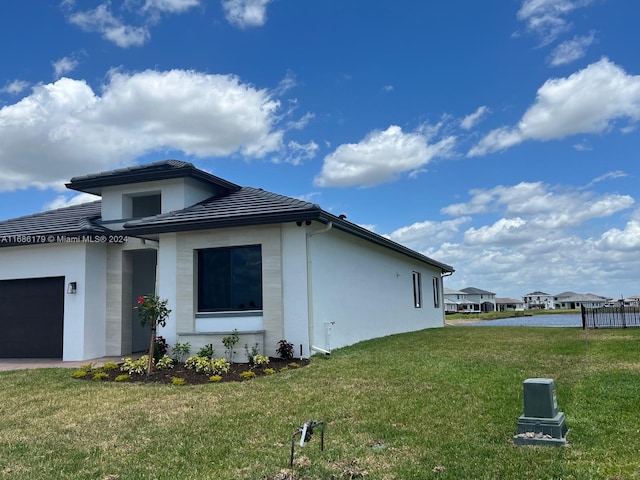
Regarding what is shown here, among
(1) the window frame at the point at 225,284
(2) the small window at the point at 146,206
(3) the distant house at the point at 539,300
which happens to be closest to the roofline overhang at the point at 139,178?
(2) the small window at the point at 146,206

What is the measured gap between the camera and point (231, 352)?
1194 centimetres

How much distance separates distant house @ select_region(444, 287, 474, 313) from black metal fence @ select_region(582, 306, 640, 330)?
58.5 m

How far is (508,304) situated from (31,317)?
296 ft

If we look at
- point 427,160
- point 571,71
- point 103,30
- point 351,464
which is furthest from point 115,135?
point 351,464

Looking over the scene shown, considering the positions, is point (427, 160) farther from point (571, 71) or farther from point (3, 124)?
point (3, 124)

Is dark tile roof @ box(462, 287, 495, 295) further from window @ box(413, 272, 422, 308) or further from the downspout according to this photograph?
the downspout

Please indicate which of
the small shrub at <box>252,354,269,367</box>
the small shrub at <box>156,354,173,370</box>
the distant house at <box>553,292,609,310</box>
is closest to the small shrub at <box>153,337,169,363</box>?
the small shrub at <box>156,354,173,370</box>

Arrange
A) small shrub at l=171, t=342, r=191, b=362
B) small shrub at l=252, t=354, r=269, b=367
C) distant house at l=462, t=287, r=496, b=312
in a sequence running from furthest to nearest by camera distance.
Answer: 1. distant house at l=462, t=287, r=496, b=312
2. small shrub at l=171, t=342, r=191, b=362
3. small shrub at l=252, t=354, r=269, b=367

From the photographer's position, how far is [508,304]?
308 feet

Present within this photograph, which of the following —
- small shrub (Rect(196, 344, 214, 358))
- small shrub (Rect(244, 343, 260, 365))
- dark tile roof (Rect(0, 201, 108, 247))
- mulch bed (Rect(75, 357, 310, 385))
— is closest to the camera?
mulch bed (Rect(75, 357, 310, 385))

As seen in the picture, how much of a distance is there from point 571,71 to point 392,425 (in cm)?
1304

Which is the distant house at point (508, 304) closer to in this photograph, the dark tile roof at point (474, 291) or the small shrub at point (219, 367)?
the dark tile roof at point (474, 291)

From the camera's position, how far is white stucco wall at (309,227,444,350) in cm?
1280

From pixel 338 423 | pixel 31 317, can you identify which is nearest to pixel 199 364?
pixel 338 423
